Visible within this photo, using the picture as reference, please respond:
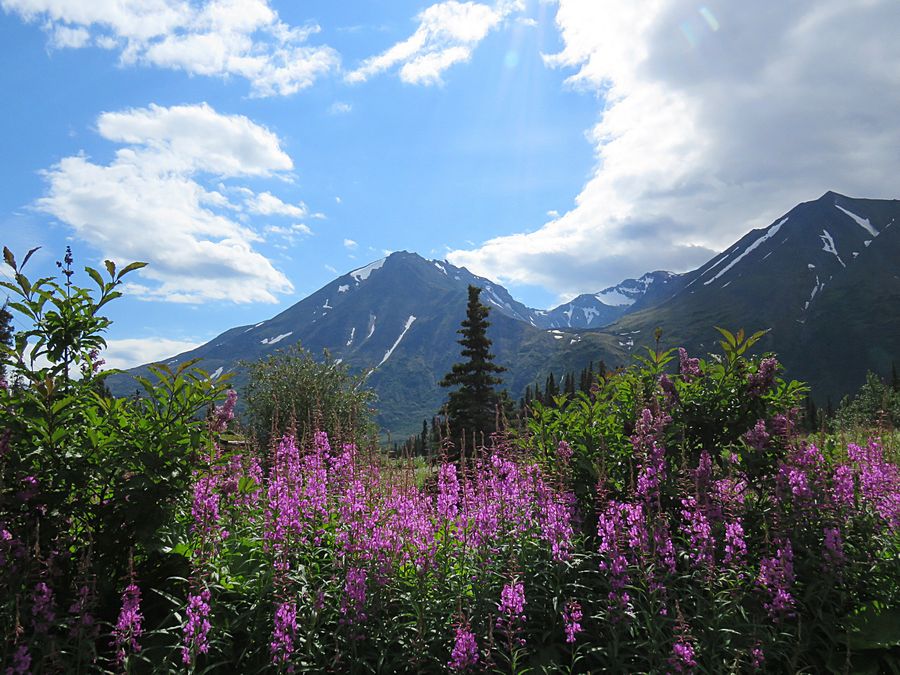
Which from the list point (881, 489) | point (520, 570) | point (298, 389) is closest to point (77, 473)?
point (520, 570)

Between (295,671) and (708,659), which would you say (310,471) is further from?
(708,659)

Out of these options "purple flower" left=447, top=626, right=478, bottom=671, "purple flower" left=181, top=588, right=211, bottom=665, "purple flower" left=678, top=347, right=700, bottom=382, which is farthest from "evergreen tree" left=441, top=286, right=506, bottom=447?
"purple flower" left=181, top=588, right=211, bottom=665

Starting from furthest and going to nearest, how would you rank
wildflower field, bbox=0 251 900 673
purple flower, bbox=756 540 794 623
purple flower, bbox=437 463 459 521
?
purple flower, bbox=437 463 459 521 → purple flower, bbox=756 540 794 623 → wildflower field, bbox=0 251 900 673

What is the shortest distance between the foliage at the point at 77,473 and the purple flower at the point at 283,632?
50.2 inches

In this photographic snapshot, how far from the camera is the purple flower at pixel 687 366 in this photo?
258 inches

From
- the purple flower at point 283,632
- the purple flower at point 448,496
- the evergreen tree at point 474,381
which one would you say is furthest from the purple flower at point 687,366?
the evergreen tree at point 474,381

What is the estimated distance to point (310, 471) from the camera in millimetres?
6164

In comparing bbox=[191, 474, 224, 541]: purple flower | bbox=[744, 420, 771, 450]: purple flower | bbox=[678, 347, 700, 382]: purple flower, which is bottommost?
bbox=[191, 474, 224, 541]: purple flower

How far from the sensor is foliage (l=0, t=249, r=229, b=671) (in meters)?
3.80

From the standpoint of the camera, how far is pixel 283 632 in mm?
3736

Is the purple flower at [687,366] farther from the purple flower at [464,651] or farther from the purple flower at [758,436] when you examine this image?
the purple flower at [464,651]

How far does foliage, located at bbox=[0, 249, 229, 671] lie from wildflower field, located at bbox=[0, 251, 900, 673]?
2 centimetres

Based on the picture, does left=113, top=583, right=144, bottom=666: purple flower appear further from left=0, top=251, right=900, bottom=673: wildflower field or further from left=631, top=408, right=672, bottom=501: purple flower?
left=631, top=408, right=672, bottom=501: purple flower

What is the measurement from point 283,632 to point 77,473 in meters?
2.24
